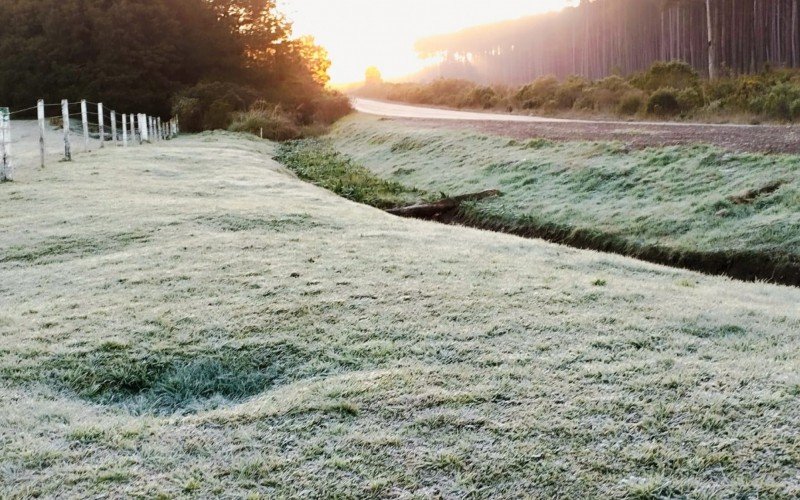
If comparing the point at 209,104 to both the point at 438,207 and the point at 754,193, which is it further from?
the point at 754,193

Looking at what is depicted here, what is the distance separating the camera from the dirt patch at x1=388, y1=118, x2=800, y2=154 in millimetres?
13562

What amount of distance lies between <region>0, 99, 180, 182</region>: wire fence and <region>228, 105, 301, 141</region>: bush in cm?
304

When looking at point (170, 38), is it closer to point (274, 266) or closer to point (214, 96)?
point (214, 96)

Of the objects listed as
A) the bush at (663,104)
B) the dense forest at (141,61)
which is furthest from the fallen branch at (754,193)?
the dense forest at (141,61)

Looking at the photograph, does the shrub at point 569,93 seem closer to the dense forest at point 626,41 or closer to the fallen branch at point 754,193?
the dense forest at point 626,41

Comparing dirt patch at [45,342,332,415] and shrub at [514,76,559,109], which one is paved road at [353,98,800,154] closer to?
dirt patch at [45,342,332,415]

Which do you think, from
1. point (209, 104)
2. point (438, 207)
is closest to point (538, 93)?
point (209, 104)

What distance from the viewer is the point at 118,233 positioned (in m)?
8.66

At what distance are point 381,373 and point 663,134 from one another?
549 inches

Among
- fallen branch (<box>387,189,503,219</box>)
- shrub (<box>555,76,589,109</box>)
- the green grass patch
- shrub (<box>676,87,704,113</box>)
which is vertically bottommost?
fallen branch (<box>387,189,503,219</box>)

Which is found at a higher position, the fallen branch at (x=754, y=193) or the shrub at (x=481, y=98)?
the shrub at (x=481, y=98)

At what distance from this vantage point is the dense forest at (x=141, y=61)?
3806 cm

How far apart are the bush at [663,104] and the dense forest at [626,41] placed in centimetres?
1468

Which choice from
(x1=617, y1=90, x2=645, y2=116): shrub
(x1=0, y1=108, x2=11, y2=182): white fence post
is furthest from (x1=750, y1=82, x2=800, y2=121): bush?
(x1=0, y1=108, x2=11, y2=182): white fence post
